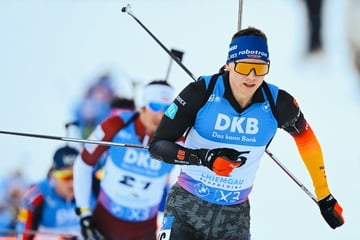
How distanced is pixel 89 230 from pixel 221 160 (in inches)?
77.3

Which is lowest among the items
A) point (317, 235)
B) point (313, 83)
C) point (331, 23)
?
point (317, 235)

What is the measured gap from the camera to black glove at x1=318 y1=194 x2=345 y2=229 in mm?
3424

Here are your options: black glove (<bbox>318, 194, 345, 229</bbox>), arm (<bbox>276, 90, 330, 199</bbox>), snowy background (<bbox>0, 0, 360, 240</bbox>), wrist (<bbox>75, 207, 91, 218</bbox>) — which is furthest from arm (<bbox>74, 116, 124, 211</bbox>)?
black glove (<bbox>318, 194, 345, 229</bbox>)

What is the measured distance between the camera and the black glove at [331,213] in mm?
3424

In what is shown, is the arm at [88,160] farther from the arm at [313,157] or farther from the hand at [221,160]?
the hand at [221,160]

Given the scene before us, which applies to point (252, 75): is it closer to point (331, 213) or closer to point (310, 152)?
point (310, 152)

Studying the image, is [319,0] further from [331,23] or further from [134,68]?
[134,68]

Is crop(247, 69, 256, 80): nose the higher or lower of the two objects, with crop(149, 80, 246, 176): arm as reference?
higher

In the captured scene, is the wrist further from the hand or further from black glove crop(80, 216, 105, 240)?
the hand

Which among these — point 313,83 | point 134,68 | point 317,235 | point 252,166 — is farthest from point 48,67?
point 252,166

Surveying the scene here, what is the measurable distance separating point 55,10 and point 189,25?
1.23m

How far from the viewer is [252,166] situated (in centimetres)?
332

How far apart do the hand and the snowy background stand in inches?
101

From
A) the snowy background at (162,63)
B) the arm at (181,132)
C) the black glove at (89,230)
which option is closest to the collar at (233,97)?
the arm at (181,132)
